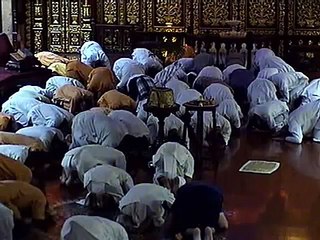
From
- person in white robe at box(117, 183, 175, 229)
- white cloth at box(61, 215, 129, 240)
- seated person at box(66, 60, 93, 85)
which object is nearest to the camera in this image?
white cloth at box(61, 215, 129, 240)

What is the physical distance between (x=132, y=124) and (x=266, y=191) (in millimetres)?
2143

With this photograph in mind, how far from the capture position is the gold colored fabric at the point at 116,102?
11.3 m

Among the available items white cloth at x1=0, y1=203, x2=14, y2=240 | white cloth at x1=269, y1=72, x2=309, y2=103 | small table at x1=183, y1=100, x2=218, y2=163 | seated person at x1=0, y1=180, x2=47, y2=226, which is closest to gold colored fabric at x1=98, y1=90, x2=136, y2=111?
small table at x1=183, y1=100, x2=218, y2=163

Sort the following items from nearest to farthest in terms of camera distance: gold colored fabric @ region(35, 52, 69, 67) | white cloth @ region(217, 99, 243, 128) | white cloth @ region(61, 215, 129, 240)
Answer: white cloth @ region(61, 215, 129, 240) → white cloth @ region(217, 99, 243, 128) → gold colored fabric @ region(35, 52, 69, 67)

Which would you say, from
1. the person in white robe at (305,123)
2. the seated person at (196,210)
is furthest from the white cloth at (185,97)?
the seated person at (196,210)

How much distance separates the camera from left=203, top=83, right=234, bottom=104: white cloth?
11344 mm

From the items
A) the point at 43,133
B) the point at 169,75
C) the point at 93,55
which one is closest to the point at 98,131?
the point at 43,133

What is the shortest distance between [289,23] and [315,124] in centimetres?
A: 549

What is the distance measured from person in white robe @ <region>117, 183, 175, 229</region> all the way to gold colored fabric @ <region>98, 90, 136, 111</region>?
13.6ft

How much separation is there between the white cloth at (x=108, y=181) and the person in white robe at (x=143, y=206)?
1.37 feet

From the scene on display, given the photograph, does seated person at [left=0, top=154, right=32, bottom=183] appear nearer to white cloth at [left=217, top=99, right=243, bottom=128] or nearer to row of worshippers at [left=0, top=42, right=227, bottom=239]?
row of worshippers at [left=0, top=42, right=227, bottom=239]

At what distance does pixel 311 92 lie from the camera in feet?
39.5

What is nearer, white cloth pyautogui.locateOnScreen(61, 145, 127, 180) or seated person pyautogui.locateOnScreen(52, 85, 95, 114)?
white cloth pyautogui.locateOnScreen(61, 145, 127, 180)

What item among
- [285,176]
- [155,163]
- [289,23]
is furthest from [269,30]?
[155,163]
